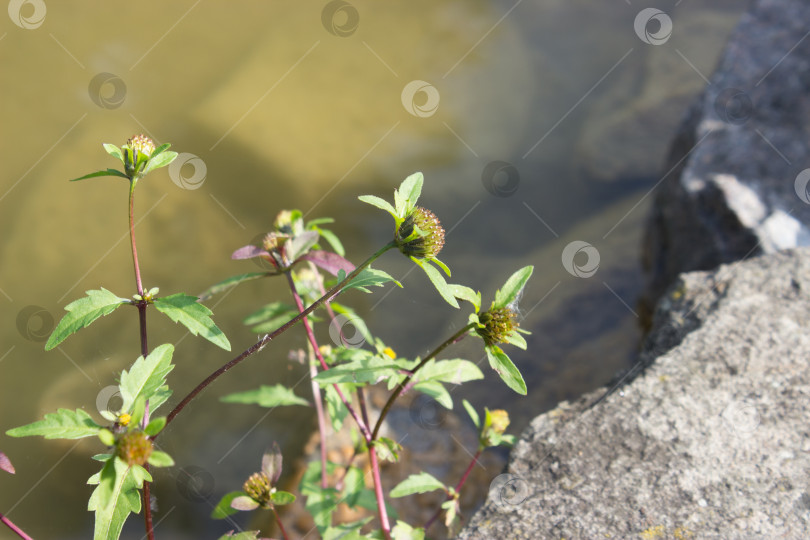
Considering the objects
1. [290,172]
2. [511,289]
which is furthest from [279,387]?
[290,172]

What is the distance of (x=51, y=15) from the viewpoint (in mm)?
4316

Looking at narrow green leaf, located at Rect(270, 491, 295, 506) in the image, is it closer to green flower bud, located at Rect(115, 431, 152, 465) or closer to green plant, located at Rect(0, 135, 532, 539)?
green plant, located at Rect(0, 135, 532, 539)

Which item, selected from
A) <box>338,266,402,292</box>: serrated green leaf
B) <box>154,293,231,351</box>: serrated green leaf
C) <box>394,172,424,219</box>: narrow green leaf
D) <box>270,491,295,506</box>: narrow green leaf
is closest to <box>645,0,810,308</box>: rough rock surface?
<box>394,172,424,219</box>: narrow green leaf

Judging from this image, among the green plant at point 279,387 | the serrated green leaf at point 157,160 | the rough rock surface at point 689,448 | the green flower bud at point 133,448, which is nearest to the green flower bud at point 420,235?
the green plant at point 279,387

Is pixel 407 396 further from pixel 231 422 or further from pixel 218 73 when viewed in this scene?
pixel 218 73

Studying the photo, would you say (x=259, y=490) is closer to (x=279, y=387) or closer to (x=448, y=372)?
(x=279, y=387)

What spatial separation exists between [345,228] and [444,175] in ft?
3.01

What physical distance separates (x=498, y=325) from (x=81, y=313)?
41.3 inches

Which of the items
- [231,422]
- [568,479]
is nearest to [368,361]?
[568,479]

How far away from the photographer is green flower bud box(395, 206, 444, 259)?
1604 millimetres

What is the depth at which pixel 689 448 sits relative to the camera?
6.46 feet

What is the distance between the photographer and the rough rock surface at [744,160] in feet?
10.9

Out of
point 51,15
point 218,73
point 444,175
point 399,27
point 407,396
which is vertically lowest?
point 407,396

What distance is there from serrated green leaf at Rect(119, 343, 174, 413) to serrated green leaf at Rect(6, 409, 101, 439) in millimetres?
84
